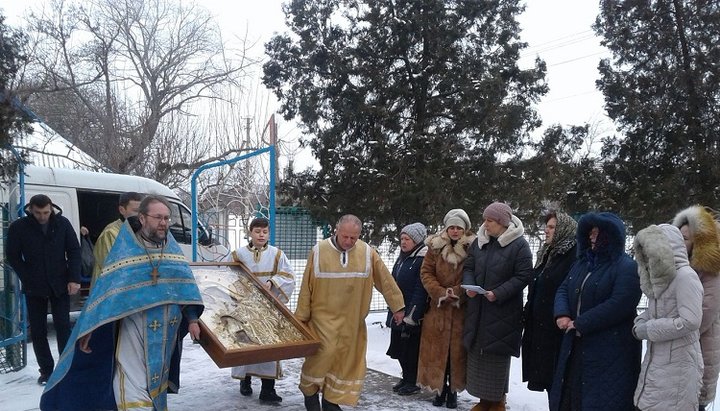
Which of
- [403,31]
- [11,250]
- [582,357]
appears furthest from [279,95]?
[582,357]

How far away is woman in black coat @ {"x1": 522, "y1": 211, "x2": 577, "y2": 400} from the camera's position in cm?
480

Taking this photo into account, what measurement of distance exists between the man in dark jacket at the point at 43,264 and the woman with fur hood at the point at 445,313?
3432 millimetres

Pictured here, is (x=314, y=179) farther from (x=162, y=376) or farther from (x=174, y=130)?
(x=174, y=130)

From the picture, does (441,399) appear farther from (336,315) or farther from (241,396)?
(241,396)

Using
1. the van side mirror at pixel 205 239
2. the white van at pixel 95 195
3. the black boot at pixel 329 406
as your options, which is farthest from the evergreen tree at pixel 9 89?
the van side mirror at pixel 205 239

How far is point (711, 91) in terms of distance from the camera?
34.0 feet

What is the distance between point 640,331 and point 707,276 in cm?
65

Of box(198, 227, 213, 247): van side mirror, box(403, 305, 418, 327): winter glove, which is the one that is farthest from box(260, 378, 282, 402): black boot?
box(198, 227, 213, 247): van side mirror

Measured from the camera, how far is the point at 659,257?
3.72 meters

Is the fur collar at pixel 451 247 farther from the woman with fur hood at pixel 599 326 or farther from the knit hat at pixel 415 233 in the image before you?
the woman with fur hood at pixel 599 326

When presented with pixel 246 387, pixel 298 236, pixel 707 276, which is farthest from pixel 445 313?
pixel 298 236

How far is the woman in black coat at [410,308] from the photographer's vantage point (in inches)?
234

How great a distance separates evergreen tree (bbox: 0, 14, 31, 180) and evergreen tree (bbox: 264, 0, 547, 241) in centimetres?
447

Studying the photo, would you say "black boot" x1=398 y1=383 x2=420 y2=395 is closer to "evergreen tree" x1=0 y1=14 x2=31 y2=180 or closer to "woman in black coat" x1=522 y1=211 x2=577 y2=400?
"woman in black coat" x1=522 y1=211 x2=577 y2=400
